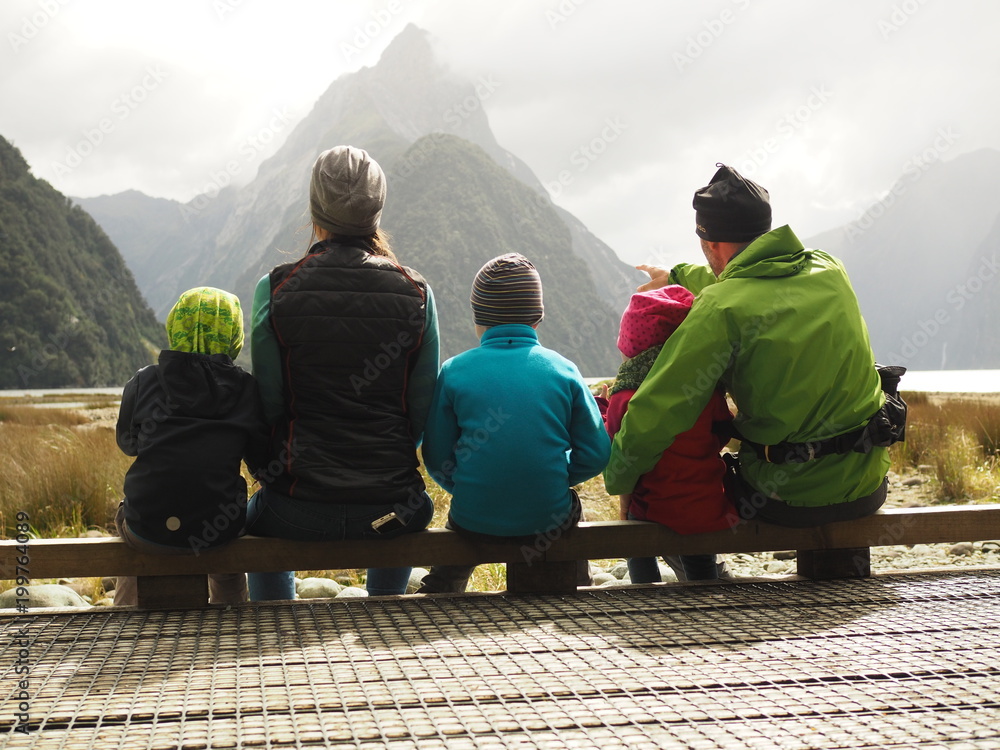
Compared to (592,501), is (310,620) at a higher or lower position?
higher

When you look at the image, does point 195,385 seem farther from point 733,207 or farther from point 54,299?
point 54,299

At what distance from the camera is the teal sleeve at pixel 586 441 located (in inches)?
105

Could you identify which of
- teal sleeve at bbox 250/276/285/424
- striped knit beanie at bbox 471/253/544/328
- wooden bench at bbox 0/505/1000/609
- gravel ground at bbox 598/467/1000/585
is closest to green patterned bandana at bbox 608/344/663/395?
striped knit beanie at bbox 471/253/544/328

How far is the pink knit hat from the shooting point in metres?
2.81

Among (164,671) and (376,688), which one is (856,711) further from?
(164,671)

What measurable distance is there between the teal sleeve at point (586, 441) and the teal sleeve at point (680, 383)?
0.12 meters

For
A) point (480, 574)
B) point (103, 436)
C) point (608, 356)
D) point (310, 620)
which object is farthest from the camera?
point (608, 356)

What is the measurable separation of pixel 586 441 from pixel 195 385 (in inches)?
49.4

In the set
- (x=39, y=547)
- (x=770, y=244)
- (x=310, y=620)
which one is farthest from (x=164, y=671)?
(x=770, y=244)

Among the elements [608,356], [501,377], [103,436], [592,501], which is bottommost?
[608,356]

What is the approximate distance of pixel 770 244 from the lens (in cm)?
260

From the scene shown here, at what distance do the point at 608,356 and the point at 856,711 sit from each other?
17263 cm

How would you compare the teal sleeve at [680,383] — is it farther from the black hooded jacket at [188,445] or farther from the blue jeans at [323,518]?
the black hooded jacket at [188,445]

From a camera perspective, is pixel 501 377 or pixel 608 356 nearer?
pixel 501 377
